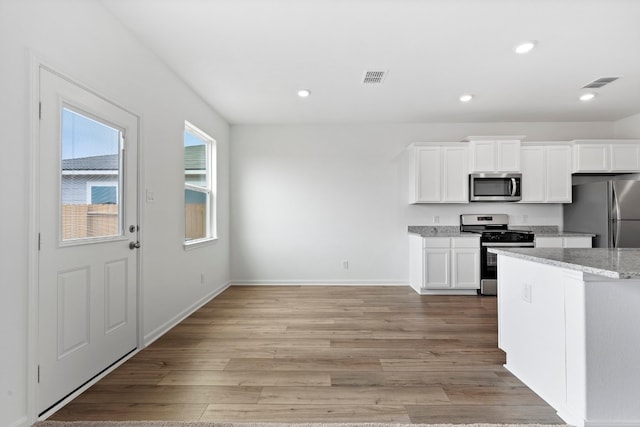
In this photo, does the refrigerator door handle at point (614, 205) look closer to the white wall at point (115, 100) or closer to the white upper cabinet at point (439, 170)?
the white upper cabinet at point (439, 170)

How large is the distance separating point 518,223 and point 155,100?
5.15 metres

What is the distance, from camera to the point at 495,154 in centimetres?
470

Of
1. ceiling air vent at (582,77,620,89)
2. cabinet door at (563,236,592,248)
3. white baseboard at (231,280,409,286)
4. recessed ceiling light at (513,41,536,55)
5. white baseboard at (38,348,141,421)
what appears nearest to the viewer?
white baseboard at (38,348,141,421)

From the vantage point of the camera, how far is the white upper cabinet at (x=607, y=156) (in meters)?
4.63

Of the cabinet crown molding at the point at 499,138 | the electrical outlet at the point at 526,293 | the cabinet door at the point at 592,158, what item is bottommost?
the electrical outlet at the point at 526,293

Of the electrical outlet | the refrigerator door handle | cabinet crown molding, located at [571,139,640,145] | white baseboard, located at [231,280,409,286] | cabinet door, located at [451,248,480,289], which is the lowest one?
white baseboard, located at [231,280,409,286]

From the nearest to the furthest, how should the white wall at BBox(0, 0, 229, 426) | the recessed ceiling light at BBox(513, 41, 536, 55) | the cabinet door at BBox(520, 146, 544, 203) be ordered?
the white wall at BBox(0, 0, 229, 426) → the recessed ceiling light at BBox(513, 41, 536, 55) → the cabinet door at BBox(520, 146, 544, 203)

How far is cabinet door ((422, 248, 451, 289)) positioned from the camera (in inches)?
180

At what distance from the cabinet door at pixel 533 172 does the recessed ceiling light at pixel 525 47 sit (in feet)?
7.42

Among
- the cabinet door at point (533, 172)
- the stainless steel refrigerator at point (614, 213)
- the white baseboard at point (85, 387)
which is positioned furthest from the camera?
the cabinet door at point (533, 172)

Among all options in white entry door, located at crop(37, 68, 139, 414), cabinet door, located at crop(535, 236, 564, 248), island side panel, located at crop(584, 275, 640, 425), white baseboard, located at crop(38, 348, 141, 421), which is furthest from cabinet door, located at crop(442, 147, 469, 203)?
white baseboard, located at crop(38, 348, 141, 421)

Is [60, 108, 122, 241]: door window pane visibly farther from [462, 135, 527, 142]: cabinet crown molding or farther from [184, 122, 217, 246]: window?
[462, 135, 527, 142]: cabinet crown molding

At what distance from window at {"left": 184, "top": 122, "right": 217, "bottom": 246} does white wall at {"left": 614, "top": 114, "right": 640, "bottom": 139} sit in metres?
6.03

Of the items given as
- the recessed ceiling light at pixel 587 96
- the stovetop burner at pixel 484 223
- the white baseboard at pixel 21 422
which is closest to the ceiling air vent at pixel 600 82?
the recessed ceiling light at pixel 587 96
